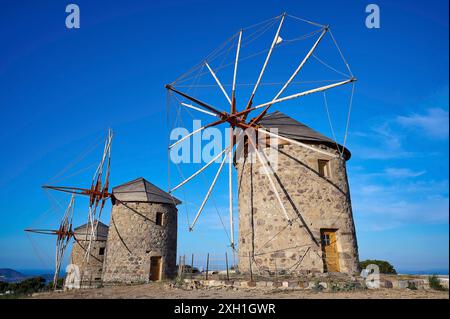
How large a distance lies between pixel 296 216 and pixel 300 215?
0.59 ft

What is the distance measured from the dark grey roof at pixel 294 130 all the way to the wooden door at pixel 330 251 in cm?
408

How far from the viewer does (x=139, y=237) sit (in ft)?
67.7

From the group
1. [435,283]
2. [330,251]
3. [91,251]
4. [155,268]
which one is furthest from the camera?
[91,251]

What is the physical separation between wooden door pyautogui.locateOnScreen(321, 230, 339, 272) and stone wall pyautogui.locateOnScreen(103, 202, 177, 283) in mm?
13260

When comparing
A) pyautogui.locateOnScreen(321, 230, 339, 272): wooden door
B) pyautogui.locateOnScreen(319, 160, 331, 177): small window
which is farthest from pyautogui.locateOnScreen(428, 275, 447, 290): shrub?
pyautogui.locateOnScreen(319, 160, 331, 177): small window

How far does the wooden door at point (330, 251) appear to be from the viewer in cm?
1162

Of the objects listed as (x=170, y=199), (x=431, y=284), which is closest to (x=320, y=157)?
(x=431, y=284)

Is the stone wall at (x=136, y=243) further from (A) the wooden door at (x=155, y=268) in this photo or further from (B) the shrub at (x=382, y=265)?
(B) the shrub at (x=382, y=265)

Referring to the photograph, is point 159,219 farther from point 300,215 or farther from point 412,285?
point 412,285

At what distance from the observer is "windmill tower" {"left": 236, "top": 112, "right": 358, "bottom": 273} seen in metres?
11.6

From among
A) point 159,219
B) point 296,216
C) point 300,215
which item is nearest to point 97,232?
point 159,219

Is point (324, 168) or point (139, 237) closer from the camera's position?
point (324, 168)

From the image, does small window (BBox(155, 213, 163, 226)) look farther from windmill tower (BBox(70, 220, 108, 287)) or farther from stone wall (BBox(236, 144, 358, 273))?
stone wall (BBox(236, 144, 358, 273))
